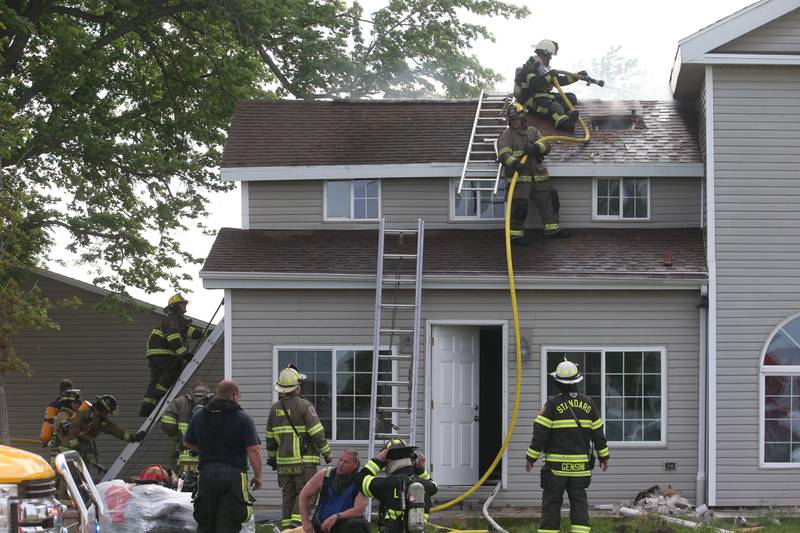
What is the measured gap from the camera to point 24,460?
8.50 m

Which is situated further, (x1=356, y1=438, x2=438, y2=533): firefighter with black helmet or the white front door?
the white front door

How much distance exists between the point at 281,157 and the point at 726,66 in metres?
6.36

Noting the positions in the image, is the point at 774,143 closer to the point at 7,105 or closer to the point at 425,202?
the point at 425,202

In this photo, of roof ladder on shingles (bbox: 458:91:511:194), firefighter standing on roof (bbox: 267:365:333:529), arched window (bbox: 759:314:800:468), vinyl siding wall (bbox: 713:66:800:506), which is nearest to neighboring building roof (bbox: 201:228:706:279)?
vinyl siding wall (bbox: 713:66:800:506)

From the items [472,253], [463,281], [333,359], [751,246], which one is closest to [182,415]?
[333,359]

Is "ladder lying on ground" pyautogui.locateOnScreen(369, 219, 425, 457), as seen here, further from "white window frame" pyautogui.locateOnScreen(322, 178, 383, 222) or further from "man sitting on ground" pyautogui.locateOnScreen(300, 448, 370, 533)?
"man sitting on ground" pyautogui.locateOnScreen(300, 448, 370, 533)

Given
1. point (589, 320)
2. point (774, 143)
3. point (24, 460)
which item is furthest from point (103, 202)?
point (24, 460)

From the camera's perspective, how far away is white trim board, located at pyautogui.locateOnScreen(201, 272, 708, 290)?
1586cm

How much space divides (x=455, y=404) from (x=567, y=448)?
14.1ft

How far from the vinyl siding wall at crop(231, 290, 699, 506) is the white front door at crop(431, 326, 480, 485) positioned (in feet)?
0.88

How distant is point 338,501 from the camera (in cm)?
1071

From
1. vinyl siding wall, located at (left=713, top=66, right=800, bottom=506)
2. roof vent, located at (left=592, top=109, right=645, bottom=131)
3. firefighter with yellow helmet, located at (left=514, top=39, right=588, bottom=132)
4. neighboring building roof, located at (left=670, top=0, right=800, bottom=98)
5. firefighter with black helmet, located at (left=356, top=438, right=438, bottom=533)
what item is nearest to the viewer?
firefighter with black helmet, located at (left=356, top=438, right=438, bottom=533)

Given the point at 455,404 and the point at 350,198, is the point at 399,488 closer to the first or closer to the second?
the point at 455,404

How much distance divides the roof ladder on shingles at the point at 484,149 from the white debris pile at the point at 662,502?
14.5ft
